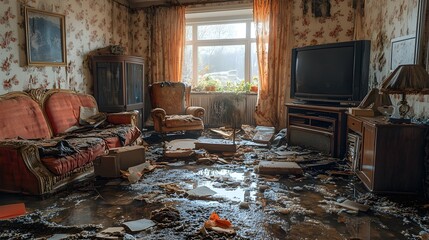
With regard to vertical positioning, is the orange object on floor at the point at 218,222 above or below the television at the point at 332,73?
below

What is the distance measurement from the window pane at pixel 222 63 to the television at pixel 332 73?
185cm

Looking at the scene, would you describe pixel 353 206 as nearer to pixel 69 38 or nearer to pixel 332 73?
pixel 332 73

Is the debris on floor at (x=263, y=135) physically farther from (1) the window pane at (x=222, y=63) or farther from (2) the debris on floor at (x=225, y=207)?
(1) the window pane at (x=222, y=63)

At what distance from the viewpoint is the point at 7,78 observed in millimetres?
3844

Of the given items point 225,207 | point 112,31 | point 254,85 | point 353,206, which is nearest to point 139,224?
point 225,207

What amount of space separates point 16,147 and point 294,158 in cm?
312

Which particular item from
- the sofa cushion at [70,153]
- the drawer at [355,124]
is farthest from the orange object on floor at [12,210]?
the drawer at [355,124]

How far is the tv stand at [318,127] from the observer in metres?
4.12

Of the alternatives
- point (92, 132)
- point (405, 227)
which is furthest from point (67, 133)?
point (405, 227)

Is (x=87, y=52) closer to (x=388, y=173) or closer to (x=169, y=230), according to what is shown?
(x=169, y=230)

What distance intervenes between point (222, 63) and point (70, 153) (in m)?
4.39

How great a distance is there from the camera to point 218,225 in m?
2.20

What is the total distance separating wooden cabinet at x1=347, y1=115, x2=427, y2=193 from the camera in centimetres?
270

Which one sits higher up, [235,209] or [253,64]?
[253,64]
